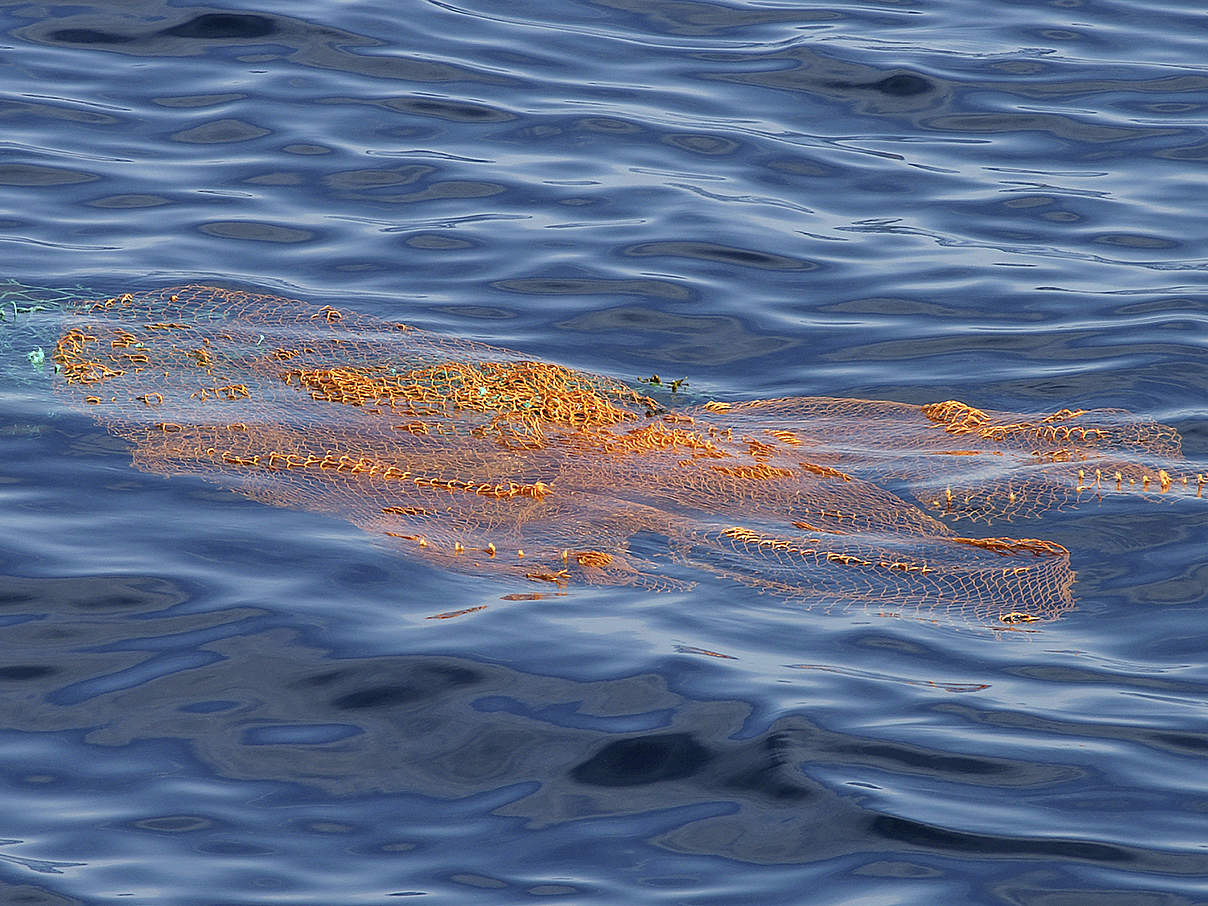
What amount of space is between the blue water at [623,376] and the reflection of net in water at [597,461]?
153 mm

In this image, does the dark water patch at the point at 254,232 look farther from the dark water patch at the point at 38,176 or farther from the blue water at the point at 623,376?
the dark water patch at the point at 38,176

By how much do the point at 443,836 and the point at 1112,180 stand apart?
7.31m

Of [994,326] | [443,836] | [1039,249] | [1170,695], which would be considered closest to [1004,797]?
[1170,695]

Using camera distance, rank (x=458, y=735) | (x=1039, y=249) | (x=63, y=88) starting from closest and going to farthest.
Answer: (x=458, y=735), (x=1039, y=249), (x=63, y=88)

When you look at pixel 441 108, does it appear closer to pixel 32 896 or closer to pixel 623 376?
pixel 623 376

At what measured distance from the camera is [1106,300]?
8.08m

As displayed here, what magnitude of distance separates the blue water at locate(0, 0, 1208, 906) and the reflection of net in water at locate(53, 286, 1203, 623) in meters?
0.15

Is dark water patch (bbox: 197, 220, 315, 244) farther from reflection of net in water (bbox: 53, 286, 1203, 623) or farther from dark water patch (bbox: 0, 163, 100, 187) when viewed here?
reflection of net in water (bbox: 53, 286, 1203, 623)

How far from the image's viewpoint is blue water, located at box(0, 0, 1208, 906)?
402cm

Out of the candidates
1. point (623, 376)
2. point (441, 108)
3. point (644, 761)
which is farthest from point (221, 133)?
point (644, 761)

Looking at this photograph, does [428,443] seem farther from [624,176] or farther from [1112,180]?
[1112,180]

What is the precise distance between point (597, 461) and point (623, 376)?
140cm

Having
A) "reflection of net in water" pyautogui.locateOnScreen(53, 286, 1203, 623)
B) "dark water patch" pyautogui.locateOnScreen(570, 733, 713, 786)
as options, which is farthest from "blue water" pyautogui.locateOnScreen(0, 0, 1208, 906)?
"reflection of net in water" pyautogui.locateOnScreen(53, 286, 1203, 623)

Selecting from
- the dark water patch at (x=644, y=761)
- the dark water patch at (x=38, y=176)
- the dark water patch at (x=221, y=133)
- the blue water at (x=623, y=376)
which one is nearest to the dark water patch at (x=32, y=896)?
the blue water at (x=623, y=376)
